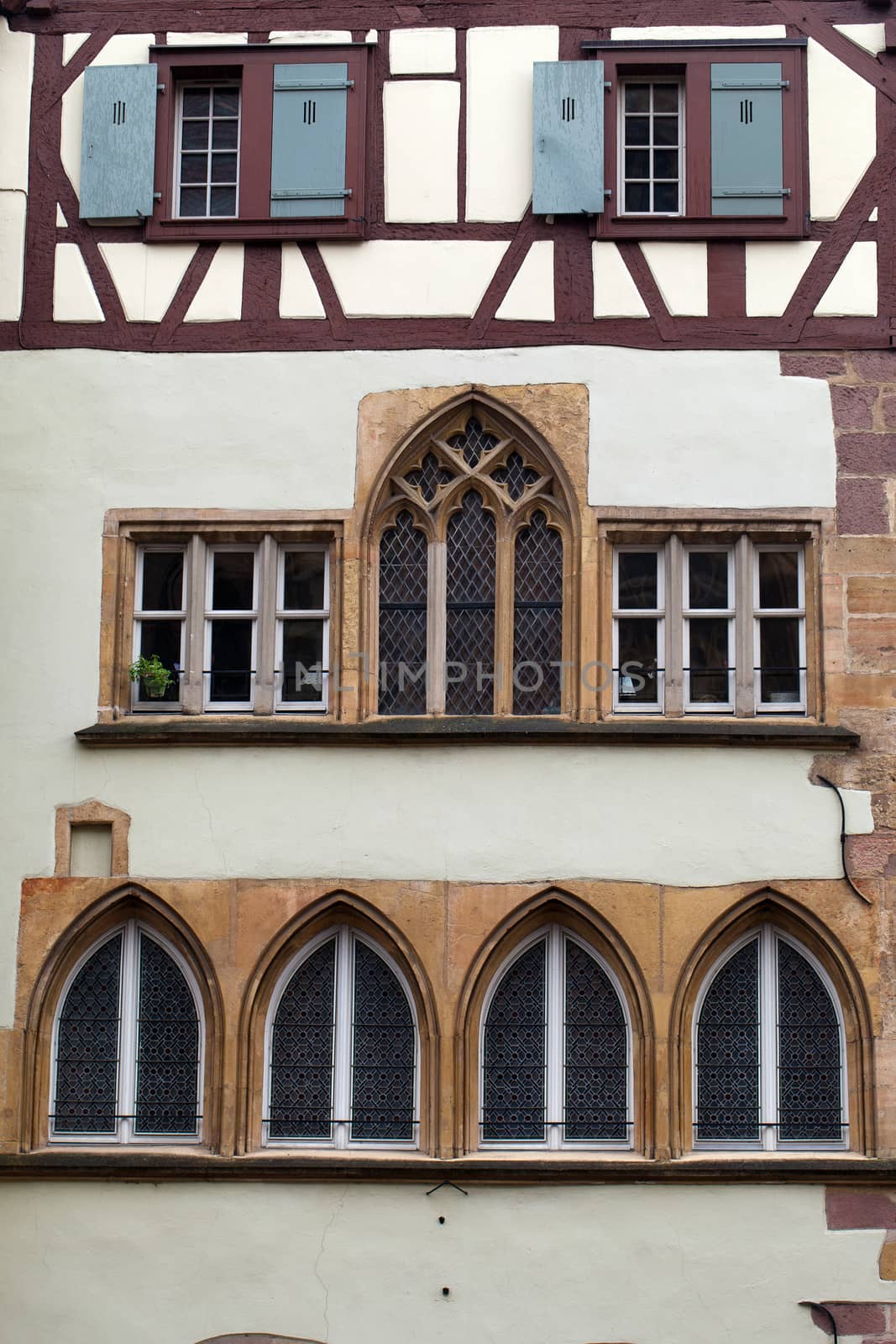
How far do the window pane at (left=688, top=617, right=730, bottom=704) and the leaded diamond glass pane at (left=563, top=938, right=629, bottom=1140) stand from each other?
174 cm

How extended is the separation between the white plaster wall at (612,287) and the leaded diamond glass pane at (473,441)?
101 centimetres

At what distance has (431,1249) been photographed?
36.8 feet

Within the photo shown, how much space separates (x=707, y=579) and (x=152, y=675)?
11.5 feet

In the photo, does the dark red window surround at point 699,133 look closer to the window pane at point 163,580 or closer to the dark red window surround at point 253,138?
the dark red window surround at point 253,138

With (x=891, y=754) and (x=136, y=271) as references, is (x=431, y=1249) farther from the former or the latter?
(x=136, y=271)

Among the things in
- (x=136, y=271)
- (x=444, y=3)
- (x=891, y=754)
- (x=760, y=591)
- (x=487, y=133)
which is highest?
(x=444, y=3)

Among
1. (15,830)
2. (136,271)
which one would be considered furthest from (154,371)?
(15,830)

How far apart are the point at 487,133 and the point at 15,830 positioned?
17.3 ft

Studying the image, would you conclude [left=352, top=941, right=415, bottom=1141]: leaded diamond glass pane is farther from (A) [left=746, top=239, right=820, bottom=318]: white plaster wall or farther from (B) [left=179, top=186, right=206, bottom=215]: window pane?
(B) [left=179, top=186, right=206, bottom=215]: window pane

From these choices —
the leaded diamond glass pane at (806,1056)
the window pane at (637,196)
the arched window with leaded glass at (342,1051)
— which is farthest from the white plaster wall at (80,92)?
the leaded diamond glass pane at (806,1056)

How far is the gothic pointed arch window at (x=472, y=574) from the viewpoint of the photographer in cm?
1199

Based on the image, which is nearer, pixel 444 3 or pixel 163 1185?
pixel 163 1185

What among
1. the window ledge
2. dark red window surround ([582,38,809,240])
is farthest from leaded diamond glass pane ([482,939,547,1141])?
dark red window surround ([582,38,809,240])

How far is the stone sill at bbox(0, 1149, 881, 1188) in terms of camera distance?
36.7ft
